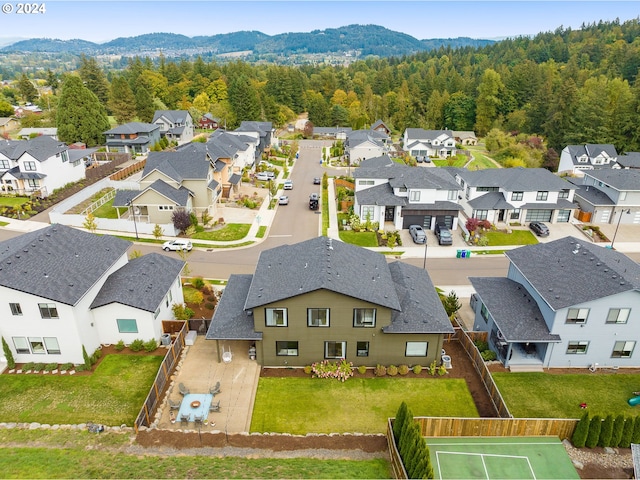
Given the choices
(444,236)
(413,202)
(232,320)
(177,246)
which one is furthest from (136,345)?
(413,202)

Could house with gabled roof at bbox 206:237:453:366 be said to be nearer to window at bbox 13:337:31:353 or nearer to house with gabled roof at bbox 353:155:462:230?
window at bbox 13:337:31:353

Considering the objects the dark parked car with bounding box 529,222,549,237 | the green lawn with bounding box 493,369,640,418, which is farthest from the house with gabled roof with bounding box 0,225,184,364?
the dark parked car with bounding box 529,222,549,237

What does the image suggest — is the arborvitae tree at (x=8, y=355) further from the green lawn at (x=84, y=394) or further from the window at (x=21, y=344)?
the green lawn at (x=84, y=394)

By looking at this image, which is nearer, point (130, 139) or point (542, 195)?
point (542, 195)

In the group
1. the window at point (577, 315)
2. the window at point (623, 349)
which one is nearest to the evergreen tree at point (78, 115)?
the window at point (577, 315)

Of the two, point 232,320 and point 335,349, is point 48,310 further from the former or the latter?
point 335,349

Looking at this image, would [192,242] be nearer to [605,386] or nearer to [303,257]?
[303,257]
